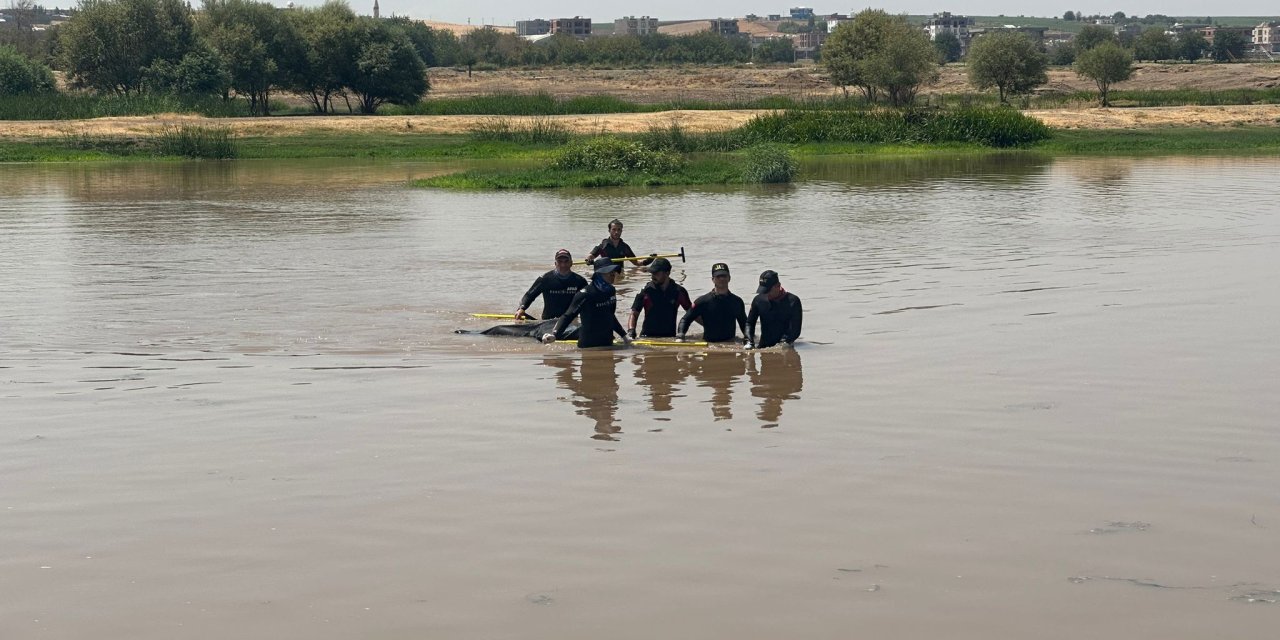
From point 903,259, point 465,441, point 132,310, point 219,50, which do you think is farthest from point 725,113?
point 465,441

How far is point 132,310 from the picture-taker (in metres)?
19.5

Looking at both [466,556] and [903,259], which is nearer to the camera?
[466,556]

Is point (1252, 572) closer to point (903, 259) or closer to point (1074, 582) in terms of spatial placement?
point (1074, 582)

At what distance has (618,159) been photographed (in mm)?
43969

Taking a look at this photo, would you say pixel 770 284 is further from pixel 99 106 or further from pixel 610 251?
pixel 99 106

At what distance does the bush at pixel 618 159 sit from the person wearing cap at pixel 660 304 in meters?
27.1

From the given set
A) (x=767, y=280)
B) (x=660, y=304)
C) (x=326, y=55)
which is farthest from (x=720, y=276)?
(x=326, y=55)

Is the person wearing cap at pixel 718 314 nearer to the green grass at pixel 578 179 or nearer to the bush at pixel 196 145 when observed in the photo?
the green grass at pixel 578 179

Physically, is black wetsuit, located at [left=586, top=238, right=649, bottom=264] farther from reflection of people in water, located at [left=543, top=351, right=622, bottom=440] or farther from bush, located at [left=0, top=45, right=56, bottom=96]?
bush, located at [left=0, top=45, right=56, bottom=96]

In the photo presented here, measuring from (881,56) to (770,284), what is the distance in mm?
60672

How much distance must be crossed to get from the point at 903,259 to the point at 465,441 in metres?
14.3

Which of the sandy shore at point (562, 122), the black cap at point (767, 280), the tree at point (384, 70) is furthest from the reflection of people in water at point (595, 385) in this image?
the tree at point (384, 70)

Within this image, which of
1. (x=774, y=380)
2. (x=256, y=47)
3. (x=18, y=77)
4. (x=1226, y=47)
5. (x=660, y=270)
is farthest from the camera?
(x=1226, y=47)

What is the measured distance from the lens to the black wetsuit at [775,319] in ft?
51.6
